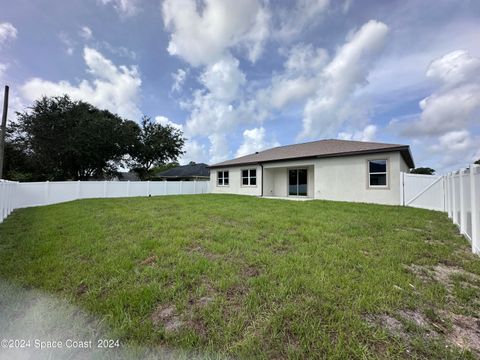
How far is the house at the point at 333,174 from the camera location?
1108cm

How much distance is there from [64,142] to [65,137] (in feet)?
1.89

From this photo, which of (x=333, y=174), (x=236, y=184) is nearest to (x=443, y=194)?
(x=333, y=174)

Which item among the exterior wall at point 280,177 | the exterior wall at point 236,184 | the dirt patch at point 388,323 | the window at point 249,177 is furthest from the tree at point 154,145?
the dirt patch at point 388,323

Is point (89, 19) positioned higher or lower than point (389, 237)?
higher

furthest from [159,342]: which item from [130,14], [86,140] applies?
[86,140]

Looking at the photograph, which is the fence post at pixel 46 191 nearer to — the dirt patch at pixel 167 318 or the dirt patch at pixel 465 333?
the dirt patch at pixel 167 318

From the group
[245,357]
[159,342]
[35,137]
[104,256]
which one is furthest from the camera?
[35,137]

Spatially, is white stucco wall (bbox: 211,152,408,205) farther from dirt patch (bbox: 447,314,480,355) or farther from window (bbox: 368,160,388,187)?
dirt patch (bbox: 447,314,480,355)

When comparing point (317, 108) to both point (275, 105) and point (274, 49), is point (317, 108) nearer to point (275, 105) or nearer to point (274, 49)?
point (275, 105)

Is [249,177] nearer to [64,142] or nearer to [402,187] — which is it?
[402,187]

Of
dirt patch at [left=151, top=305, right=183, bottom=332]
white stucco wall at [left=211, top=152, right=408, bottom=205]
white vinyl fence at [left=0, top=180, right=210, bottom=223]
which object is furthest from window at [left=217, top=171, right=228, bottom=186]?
dirt patch at [left=151, top=305, right=183, bottom=332]

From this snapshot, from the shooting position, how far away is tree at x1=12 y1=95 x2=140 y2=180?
→ 65.4 feet

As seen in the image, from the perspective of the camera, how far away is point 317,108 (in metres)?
17.0

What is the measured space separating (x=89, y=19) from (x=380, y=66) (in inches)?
522
